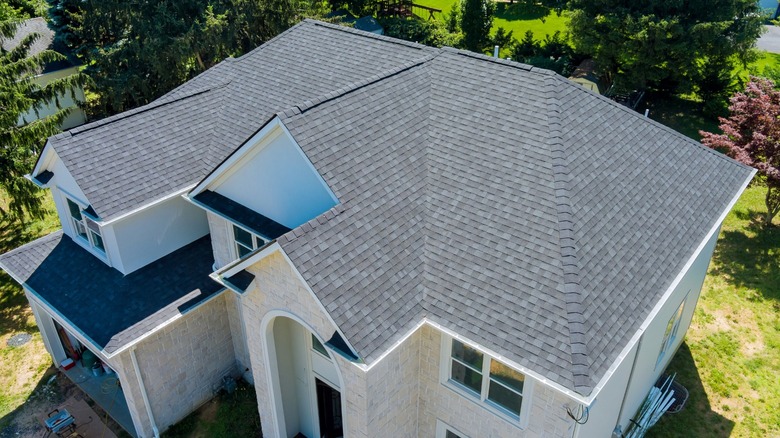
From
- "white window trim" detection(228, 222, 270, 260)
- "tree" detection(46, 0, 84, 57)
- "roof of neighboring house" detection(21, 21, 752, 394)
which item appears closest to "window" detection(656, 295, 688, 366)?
"roof of neighboring house" detection(21, 21, 752, 394)

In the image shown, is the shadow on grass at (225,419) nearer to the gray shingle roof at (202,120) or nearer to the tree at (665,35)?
the gray shingle roof at (202,120)

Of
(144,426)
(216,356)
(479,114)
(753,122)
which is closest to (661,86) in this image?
(753,122)

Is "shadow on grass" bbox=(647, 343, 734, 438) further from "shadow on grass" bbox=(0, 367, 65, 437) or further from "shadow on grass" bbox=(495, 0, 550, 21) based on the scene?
"shadow on grass" bbox=(495, 0, 550, 21)

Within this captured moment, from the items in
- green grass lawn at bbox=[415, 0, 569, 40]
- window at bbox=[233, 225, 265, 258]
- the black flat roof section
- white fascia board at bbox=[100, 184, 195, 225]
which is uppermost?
the black flat roof section

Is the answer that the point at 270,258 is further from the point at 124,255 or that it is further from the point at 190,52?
the point at 190,52

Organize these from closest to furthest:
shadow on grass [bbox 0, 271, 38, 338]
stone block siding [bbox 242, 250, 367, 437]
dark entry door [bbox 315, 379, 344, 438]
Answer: stone block siding [bbox 242, 250, 367, 437], dark entry door [bbox 315, 379, 344, 438], shadow on grass [bbox 0, 271, 38, 338]
